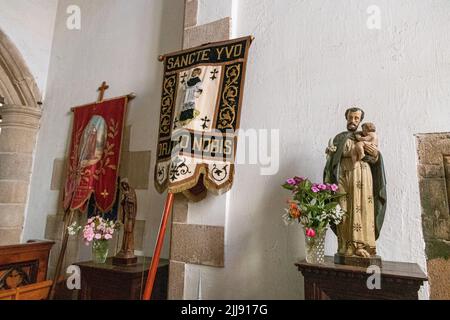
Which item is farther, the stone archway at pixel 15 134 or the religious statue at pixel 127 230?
the stone archway at pixel 15 134

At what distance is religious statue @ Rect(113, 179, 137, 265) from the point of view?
213 centimetres

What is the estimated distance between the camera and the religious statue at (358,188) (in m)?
1.40

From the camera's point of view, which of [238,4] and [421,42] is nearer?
[421,42]

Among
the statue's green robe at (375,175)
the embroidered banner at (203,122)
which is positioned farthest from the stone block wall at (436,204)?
the embroidered banner at (203,122)

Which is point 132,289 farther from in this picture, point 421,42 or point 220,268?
point 421,42

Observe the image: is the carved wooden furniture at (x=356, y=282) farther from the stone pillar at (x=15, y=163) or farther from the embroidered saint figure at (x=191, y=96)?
the stone pillar at (x=15, y=163)

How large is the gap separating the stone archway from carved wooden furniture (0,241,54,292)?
2.27ft

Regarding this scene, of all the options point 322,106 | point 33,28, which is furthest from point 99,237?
point 33,28

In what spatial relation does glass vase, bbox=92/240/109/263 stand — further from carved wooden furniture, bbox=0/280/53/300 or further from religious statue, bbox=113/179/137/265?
carved wooden furniture, bbox=0/280/53/300

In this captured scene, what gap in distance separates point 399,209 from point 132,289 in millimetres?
1600

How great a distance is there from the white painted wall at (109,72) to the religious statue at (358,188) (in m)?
1.47

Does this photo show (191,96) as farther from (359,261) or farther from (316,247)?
(359,261)

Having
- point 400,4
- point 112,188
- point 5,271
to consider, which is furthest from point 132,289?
point 400,4
